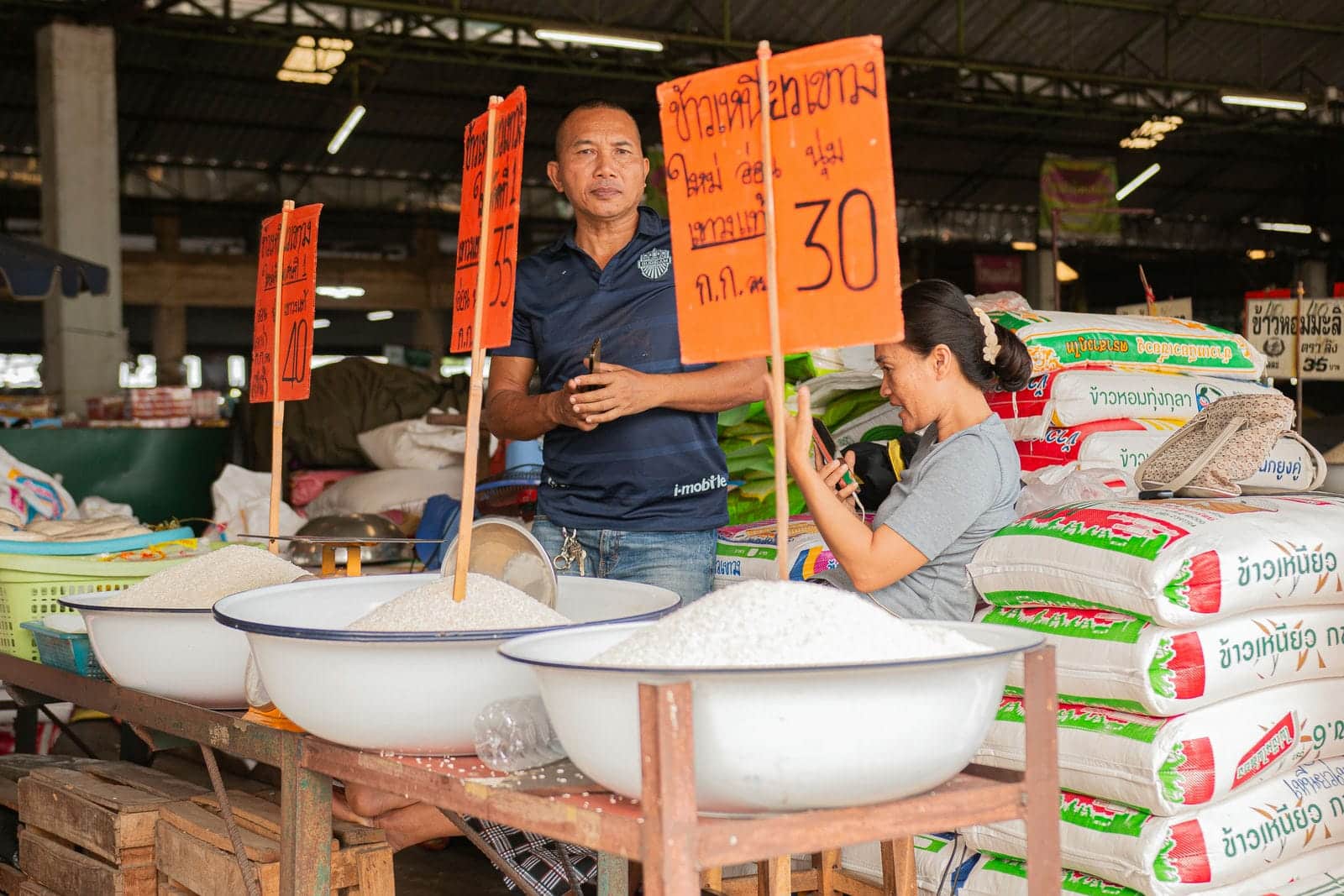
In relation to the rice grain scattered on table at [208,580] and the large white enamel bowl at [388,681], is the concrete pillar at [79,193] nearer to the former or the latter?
the rice grain scattered on table at [208,580]

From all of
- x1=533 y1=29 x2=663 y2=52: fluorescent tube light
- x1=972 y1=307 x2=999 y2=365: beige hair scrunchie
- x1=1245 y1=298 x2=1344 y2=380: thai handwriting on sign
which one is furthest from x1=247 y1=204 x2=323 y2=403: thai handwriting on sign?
x1=533 y1=29 x2=663 y2=52: fluorescent tube light

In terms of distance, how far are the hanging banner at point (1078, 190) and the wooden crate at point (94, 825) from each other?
37.7ft

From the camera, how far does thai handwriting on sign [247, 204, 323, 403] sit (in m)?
1.99

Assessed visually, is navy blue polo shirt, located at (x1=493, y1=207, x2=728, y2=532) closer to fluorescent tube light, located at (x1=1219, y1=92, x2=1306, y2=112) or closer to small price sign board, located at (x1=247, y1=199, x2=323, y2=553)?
small price sign board, located at (x1=247, y1=199, x2=323, y2=553)

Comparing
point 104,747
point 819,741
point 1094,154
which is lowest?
point 104,747

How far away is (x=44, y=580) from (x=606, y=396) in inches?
42.7

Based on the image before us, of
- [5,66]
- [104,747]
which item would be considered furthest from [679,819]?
[5,66]

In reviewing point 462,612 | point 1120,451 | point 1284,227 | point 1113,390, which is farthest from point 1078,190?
point 462,612

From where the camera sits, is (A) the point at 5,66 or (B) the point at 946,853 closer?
(B) the point at 946,853

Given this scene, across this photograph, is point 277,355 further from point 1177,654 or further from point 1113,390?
point 1113,390

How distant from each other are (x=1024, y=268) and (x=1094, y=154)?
1.90 m

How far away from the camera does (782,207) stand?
48.7 inches

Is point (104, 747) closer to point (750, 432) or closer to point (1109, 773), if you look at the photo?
point (750, 432)

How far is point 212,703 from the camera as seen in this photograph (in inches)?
64.2
